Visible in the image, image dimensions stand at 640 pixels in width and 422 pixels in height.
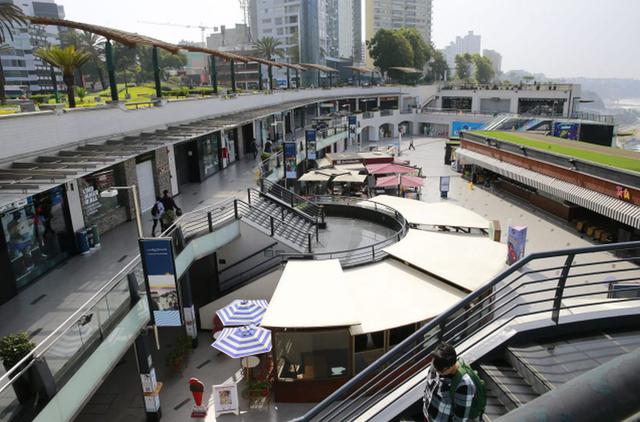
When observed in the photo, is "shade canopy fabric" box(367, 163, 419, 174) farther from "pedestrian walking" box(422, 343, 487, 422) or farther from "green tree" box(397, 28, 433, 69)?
"green tree" box(397, 28, 433, 69)

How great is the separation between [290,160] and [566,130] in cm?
3470

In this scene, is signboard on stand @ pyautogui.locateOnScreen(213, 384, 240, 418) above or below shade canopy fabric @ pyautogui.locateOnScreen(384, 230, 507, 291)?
below

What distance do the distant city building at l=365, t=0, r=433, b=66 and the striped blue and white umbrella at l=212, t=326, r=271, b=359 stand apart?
144 metres

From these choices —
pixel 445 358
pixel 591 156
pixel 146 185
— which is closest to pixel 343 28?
pixel 591 156

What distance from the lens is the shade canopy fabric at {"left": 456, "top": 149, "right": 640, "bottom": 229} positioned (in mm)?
19047

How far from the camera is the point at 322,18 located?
391 ft

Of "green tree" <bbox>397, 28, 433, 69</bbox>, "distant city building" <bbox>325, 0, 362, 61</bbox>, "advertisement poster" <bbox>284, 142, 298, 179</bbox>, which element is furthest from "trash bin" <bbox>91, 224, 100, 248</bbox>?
"distant city building" <bbox>325, 0, 362, 61</bbox>

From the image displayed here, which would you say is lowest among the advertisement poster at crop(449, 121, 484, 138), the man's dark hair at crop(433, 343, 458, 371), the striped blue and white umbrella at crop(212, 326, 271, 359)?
the striped blue and white umbrella at crop(212, 326, 271, 359)

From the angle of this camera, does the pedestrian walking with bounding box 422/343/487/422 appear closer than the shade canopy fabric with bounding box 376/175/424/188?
Yes

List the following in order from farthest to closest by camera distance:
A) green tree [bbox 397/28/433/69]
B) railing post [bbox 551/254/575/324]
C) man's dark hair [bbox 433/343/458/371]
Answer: green tree [bbox 397/28/433/69] → railing post [bbox 551/254/575/324] → man's dark hair [bbox 433/343/458/371]

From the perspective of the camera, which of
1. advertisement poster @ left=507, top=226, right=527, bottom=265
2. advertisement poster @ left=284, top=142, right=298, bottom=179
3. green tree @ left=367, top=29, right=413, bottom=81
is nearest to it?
advertisement poster @ left=507, top=226, right=527, bottom=265

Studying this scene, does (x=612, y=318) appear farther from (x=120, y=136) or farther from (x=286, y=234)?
(x=120, y=136)

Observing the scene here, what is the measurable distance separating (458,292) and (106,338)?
9.73 metres

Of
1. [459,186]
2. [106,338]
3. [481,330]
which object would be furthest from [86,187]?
[459,186]
